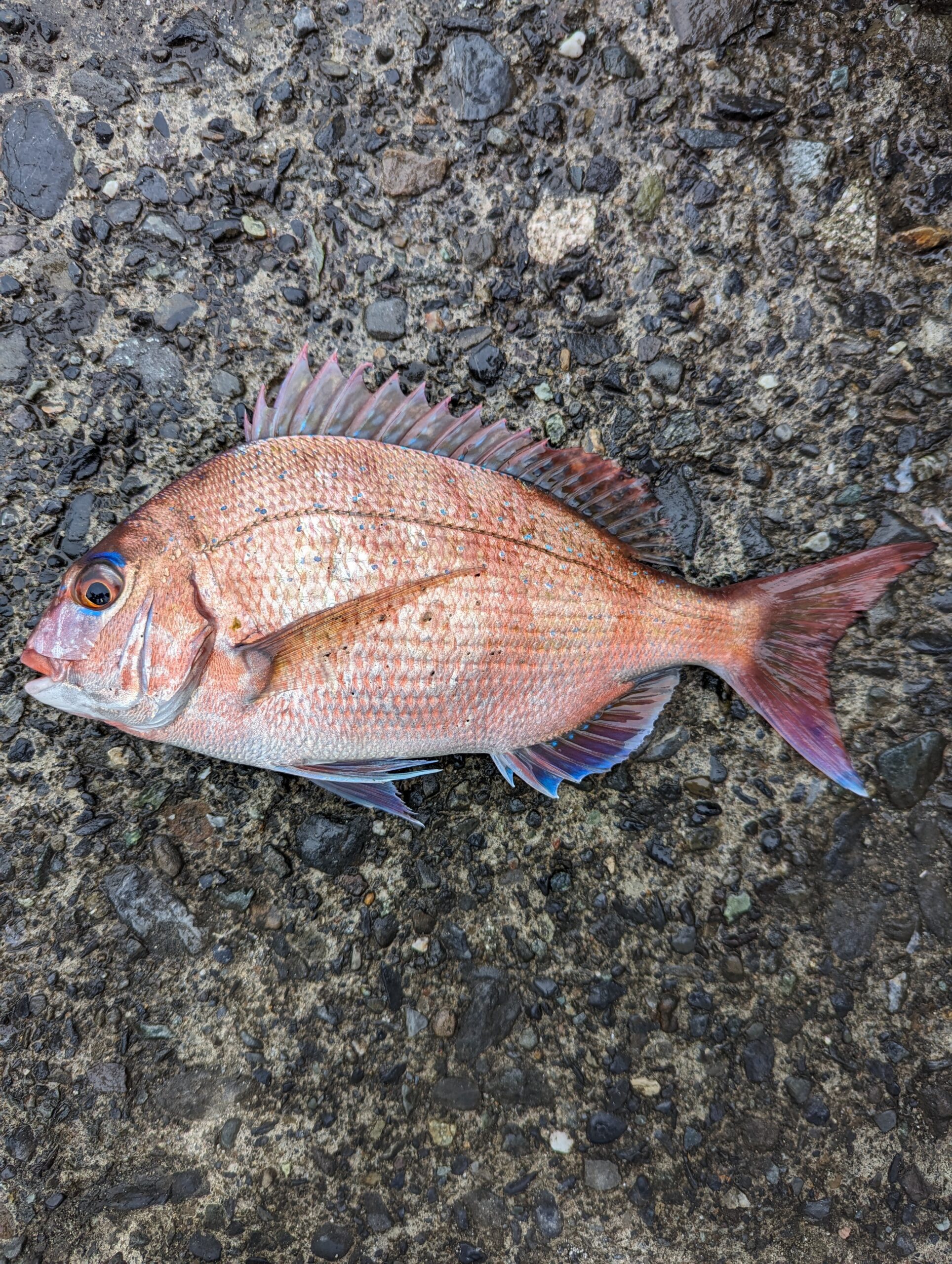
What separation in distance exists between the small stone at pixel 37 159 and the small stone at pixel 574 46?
1338 mm

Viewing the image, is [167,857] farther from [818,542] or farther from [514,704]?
[818,542]

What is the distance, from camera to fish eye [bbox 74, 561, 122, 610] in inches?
60.9

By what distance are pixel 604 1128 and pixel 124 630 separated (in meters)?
1.79

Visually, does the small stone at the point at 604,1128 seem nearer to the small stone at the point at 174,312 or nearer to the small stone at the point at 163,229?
the small stone at the point at 174,312

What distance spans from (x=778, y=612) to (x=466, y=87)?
5.39 feet

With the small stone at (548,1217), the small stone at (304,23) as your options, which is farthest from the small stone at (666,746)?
the small stone at (304,23)

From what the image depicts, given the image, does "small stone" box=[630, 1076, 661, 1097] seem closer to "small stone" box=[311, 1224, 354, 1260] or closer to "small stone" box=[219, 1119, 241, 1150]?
"small stone" box=[311, 1224, 354, 1260]

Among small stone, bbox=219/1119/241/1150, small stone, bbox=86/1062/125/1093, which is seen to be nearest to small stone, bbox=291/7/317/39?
small stone, bbox=86/1062/125/1093

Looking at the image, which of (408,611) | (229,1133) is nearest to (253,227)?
(408,611)

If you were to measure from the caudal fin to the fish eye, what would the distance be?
1.53m

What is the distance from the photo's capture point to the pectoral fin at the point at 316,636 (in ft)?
5.06

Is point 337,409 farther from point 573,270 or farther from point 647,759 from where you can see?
point 647,759

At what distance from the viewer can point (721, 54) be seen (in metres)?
1.77

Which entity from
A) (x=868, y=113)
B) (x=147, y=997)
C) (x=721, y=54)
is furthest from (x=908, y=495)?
(x=147, y=997)
